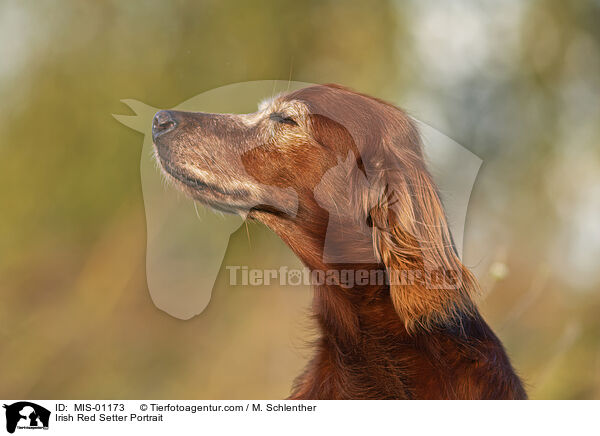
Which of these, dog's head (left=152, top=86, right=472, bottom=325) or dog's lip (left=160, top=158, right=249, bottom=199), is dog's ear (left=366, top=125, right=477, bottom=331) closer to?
dog's head (left=152, top=86, right=472, bottom=325)

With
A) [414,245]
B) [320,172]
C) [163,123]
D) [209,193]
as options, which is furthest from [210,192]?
[414,245]

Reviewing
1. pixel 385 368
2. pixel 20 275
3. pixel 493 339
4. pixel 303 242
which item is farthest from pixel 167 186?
pixel 493 339

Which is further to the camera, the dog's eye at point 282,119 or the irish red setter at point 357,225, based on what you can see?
the dog's eye at point 282,119

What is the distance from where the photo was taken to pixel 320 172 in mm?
2391

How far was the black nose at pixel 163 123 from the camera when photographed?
2475 mm

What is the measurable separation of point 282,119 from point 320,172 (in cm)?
31

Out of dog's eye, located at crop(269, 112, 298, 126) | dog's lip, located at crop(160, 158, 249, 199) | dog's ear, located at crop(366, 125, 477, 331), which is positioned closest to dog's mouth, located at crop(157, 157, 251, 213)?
dog's lip, located at crop(160, 158, 249, 199)

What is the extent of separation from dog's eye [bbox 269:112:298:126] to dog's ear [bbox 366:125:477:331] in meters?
0.41

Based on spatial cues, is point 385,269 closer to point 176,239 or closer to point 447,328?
point 447,328

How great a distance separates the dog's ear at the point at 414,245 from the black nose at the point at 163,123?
92 centimetres
